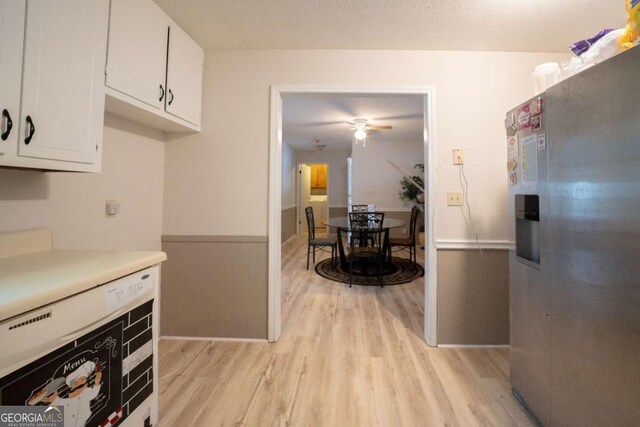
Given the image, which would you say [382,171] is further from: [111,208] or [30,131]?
[30,131]

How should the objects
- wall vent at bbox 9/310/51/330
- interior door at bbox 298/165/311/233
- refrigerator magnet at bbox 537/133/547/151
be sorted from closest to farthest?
wall vent at bbox 9/310/51/330 → refrigerator magnet at bbox 537/133/547/151 → interior door at bbox 298/165/311/233

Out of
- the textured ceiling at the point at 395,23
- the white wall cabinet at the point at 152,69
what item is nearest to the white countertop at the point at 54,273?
the white wall cabinet at the point at 152,69

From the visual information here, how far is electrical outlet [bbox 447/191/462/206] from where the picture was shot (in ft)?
6.64

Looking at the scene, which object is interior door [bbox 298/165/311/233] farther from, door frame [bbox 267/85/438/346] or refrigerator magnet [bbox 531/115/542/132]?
refrigerator magnet [bbox 531/115/542/132]

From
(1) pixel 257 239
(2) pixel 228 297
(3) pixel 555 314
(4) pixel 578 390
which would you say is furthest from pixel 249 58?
(4) pixel 578 390

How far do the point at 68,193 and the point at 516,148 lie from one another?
94.5 inches

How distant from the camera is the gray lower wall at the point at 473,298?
6.63ft

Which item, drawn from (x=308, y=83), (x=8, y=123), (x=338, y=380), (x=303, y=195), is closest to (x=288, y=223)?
(x=303, y=195)

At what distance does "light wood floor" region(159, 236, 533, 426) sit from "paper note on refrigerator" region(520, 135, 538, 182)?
4.06 ft

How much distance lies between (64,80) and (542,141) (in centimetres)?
207

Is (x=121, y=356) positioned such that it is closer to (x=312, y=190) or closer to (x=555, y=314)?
(x=555, y=314)

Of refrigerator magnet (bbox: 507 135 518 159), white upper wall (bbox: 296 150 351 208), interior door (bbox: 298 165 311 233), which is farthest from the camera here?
interior door (bbox: 298 165 311 233)

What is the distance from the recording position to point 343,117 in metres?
4.11

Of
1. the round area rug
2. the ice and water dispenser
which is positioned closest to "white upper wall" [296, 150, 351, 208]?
the round area rug
